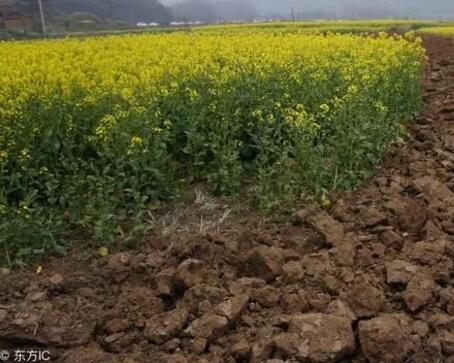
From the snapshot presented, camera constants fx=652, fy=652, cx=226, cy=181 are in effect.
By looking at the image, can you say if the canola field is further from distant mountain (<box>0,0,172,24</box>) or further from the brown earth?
distant mountain (<box>0,0,172,24</box>)

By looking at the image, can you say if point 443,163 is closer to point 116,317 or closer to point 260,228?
point 260,228

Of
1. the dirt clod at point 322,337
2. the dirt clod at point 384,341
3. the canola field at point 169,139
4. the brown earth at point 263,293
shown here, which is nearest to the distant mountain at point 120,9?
the canola field at point 169,139

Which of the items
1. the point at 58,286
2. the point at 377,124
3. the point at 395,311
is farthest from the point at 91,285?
the point at 377,124

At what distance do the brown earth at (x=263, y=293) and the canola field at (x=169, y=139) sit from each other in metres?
0.45

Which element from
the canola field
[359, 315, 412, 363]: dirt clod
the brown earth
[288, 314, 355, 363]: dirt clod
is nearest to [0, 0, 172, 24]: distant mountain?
the canola field

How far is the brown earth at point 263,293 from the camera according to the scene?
369cm

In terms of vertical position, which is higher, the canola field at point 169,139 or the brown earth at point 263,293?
the canola field at point 169,139

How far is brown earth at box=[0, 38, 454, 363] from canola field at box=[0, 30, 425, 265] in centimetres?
45

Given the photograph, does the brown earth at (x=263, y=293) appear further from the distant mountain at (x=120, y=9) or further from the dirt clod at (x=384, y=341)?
the distant mountain at (x=120, y=9)

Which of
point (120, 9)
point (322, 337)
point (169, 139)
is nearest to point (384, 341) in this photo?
point (322, 337)

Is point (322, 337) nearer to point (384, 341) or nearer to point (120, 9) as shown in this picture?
point (384, 341)

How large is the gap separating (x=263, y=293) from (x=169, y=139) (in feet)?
7.98

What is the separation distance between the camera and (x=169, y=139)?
6.17 m

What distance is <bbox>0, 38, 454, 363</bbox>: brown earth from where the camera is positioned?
12.1 feet
